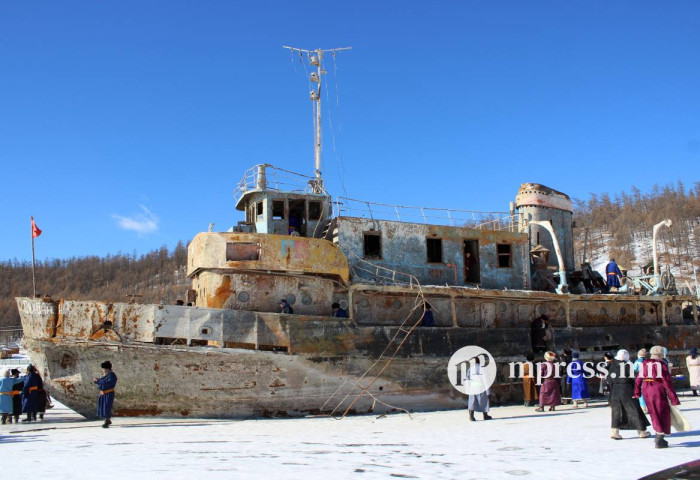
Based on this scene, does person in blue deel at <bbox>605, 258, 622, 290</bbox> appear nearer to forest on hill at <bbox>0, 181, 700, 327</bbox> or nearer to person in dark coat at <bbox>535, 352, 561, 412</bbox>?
person in dark coat at <bbox>535, 352, 561, 412</bbox>

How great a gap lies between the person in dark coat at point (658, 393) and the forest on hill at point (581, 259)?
197ft

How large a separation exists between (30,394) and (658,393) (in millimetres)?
11687

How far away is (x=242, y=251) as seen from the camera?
39.9 ft

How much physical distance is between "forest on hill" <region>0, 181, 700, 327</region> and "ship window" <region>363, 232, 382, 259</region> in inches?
2133

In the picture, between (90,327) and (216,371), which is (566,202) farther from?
(90,327)

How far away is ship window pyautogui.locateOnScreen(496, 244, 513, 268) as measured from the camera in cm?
1583

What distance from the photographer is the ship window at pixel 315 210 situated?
1436cm

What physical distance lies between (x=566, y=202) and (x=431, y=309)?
763 centimetres

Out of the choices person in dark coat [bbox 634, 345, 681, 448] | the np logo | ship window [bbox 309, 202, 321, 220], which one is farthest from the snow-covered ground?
ship window [bbox 309, 202, 321, 220]

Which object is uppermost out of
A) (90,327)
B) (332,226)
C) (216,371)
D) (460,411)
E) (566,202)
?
(566,202)

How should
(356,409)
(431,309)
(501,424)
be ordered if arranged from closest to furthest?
(501,424) → (356,409) → (431,309)

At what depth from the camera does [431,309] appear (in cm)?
1361

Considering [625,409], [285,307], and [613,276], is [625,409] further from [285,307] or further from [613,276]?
[613,276]

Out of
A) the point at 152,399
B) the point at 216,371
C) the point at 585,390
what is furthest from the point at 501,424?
the point at 152,399
